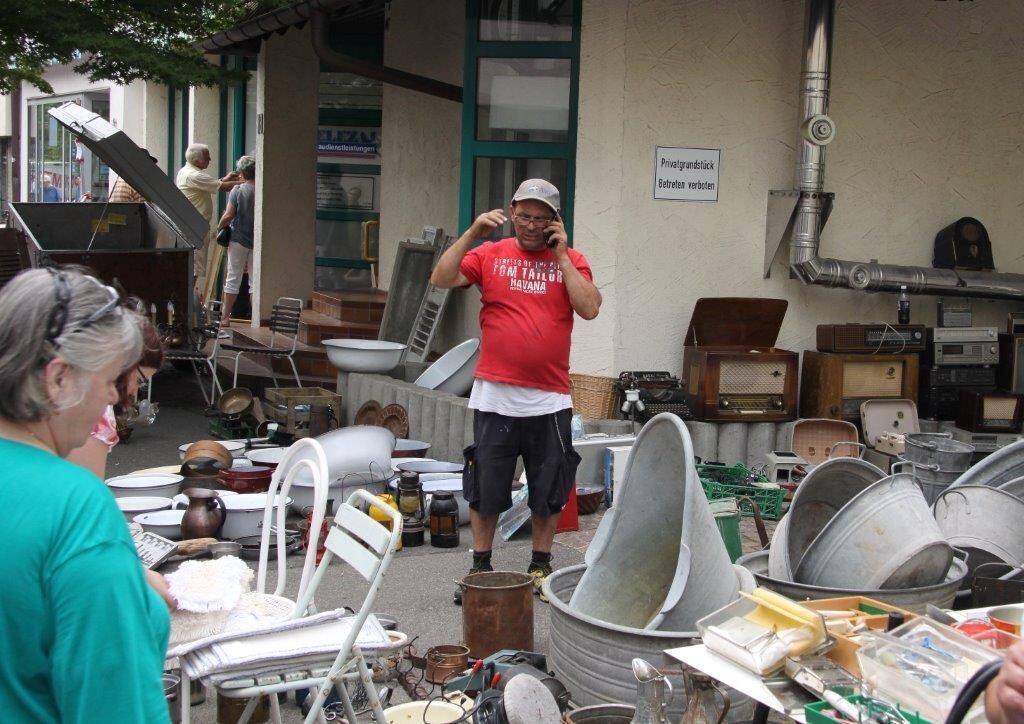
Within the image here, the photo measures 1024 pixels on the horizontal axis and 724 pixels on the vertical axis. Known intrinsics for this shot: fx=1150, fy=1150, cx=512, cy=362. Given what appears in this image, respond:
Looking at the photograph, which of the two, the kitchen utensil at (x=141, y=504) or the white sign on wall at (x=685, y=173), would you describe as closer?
the kitchen utensil at (x=141, y=504)

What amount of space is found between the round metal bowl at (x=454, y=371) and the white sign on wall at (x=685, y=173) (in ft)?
6.02

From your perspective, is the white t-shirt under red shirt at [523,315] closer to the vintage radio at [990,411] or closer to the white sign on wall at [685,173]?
the white sign on wall at [685,173]

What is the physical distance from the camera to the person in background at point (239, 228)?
12953mm

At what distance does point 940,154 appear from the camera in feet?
29.3

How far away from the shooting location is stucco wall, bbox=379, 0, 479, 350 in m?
10.8

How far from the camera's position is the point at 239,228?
515 inches

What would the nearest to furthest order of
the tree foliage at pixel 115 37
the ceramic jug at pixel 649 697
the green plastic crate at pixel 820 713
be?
the green plastic crate at pixel 820 713
the ceramic jug at pixel 649 697
the tree foliage at pixel 115 37

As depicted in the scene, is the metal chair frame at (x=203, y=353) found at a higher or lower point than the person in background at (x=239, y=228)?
lower

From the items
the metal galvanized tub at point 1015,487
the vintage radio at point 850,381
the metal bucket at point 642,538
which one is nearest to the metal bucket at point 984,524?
the metal galvanized tub at point 1015,487

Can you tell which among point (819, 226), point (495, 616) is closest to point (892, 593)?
point (495, 616)

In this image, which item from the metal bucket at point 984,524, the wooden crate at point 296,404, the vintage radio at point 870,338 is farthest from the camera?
the wooden crate at point 296,404

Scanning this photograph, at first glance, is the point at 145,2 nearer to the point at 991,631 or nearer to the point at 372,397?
the point at 372,397

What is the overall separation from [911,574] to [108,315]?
326 cm

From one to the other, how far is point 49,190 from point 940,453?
21.8m
